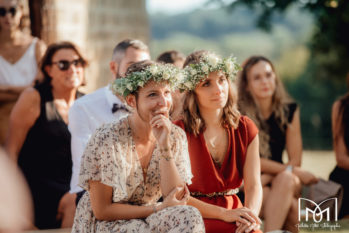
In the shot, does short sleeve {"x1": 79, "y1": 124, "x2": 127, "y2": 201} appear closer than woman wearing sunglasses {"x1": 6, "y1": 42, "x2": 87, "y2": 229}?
Yes

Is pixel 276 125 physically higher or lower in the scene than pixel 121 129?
lower

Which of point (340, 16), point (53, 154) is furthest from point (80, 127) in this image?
point (340, 16)

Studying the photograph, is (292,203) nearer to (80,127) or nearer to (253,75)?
(253,75)

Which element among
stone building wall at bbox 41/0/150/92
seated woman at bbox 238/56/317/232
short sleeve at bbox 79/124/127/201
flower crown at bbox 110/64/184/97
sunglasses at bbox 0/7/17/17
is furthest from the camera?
stone building wall at bbox 41/0/150/92

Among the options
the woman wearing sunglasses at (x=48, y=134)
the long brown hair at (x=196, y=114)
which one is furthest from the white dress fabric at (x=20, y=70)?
the long brown hair at (x=196, y=114)

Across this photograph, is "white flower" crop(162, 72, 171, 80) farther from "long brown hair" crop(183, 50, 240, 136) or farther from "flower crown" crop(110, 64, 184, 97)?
"long brown hair" crop(183, 50, 240, 136)

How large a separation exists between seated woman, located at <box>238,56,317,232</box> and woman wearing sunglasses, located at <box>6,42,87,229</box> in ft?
5.81

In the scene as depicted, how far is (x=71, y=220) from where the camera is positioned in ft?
16.5

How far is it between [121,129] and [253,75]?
2.52 metres

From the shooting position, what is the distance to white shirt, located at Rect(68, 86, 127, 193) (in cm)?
485

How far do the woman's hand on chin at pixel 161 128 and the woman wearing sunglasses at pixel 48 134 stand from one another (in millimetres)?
2001

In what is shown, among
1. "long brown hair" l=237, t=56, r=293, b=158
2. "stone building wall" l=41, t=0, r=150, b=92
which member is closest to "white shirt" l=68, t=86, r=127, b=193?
"long brown hair" l=237, t=56, r=293, b=158

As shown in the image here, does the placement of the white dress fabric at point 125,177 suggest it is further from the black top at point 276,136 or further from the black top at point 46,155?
the black top at point 276,136

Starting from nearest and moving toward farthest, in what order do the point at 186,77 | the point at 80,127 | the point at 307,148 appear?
the point at 186,77 → the point at 80,127 → the point at 307,148
